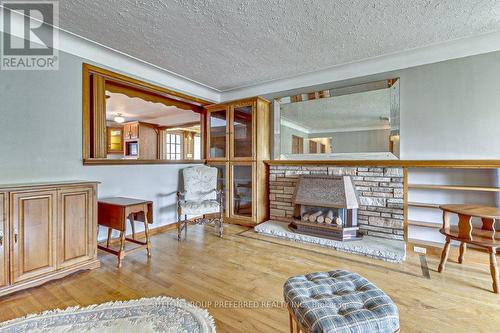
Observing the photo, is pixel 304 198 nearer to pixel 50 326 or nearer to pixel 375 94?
pixel 375 94

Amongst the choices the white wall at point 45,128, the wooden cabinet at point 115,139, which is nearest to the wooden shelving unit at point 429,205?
the white wall at point 45,128

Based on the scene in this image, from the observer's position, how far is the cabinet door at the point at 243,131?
379 centimetres

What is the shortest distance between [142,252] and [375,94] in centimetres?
356

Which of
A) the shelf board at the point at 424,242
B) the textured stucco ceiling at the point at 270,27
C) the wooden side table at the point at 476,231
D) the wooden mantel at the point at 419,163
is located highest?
the textured stucco ceiling at the point at 270,27

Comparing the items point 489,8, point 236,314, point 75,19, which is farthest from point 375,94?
point 75,19

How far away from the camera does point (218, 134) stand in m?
4.15

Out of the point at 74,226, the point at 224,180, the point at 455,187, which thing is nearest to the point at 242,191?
the point at 224,180

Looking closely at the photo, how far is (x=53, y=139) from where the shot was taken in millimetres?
2424

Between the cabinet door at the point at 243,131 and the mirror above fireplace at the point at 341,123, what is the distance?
0.44 m

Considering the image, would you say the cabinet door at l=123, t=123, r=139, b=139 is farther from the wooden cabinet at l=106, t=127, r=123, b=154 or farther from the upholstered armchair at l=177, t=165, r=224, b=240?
the upholstered armchair at l=177, t=165, r=224, b=240

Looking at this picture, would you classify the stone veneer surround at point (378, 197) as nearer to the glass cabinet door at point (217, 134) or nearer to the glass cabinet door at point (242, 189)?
the glass cabinet door at point (242, 189)

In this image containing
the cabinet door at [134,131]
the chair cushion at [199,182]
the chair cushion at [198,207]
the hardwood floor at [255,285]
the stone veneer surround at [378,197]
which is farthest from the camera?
the cabinet door at [134,131]

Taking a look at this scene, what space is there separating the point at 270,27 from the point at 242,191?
2440mm

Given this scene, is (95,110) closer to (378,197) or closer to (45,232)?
(45,232)
